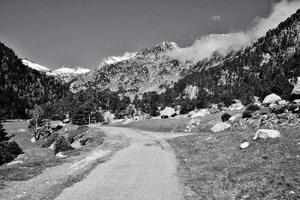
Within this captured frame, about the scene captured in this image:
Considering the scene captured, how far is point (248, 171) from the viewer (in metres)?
14.9

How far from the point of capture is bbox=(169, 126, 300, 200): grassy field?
1158cm

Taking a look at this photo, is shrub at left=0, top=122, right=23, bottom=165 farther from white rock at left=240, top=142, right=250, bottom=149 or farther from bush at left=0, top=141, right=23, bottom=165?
white rock at left=240, top=142, right=250, bottom=149

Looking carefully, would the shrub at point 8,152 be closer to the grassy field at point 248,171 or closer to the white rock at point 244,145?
the grassy field at point 248,171

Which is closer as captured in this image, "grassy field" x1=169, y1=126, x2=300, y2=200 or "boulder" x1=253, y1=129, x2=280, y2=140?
"grassy field" x1=169, y1=126, x2=300, y2=200

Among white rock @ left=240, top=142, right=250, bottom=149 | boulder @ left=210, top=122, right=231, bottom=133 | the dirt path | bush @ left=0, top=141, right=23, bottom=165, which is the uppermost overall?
boulder @ left=210, top=122, right=231, bottom=133

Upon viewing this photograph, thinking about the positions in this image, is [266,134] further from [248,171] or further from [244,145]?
[248,171]

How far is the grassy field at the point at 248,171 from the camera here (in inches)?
456

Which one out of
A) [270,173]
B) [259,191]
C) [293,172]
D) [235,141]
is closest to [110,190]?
[259,191]

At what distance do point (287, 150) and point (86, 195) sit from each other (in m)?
13.6

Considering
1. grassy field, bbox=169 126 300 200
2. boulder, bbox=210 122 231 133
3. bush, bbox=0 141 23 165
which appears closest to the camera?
grassy field, bbox=169 126 300 200

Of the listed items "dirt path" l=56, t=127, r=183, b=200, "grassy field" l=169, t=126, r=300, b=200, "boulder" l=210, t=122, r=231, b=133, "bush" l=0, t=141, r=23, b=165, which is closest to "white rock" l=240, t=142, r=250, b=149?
"grassy field" l=169, t=126, r=300, b=200

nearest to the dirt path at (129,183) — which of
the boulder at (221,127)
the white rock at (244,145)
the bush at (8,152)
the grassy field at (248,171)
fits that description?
the grassy field at (248,171)

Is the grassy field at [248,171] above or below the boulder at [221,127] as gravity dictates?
below

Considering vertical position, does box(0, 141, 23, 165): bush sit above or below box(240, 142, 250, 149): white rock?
below
